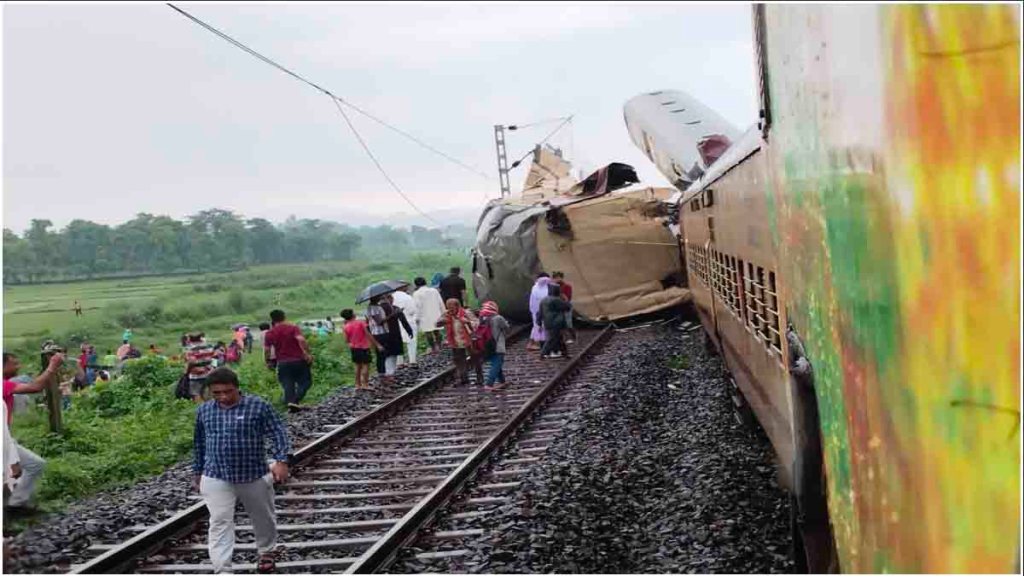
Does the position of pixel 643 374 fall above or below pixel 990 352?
below

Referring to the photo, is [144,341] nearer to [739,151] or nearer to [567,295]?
[567,295]

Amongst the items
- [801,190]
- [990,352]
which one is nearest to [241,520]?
[801,190]

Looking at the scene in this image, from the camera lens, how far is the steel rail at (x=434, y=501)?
21.0 feet

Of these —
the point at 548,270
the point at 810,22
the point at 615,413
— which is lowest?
the point at 615,413

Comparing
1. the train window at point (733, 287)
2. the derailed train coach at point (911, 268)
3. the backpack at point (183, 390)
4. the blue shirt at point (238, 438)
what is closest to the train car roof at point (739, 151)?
the train window at point (733, 287)

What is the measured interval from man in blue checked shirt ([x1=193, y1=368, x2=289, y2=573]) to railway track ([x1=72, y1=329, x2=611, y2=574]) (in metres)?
0.75

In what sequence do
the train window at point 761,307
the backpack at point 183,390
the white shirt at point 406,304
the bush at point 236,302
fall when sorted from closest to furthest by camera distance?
the train window at point 761,307 < the backpack at point 183,390 < the white shirt at point 406,304 < the bush at point 236,302

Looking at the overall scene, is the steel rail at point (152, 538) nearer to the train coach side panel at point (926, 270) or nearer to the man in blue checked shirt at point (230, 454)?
the man in blue checked shirt at point (230, 454)

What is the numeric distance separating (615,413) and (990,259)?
9.54m

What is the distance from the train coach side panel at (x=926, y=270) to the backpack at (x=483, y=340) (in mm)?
10313

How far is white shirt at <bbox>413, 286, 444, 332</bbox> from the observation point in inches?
663

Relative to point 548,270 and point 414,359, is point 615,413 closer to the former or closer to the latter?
point 414,359

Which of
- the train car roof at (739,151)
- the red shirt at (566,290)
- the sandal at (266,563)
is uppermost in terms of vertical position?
the train car roof at (739,151)

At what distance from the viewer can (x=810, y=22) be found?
3062 millimetres
